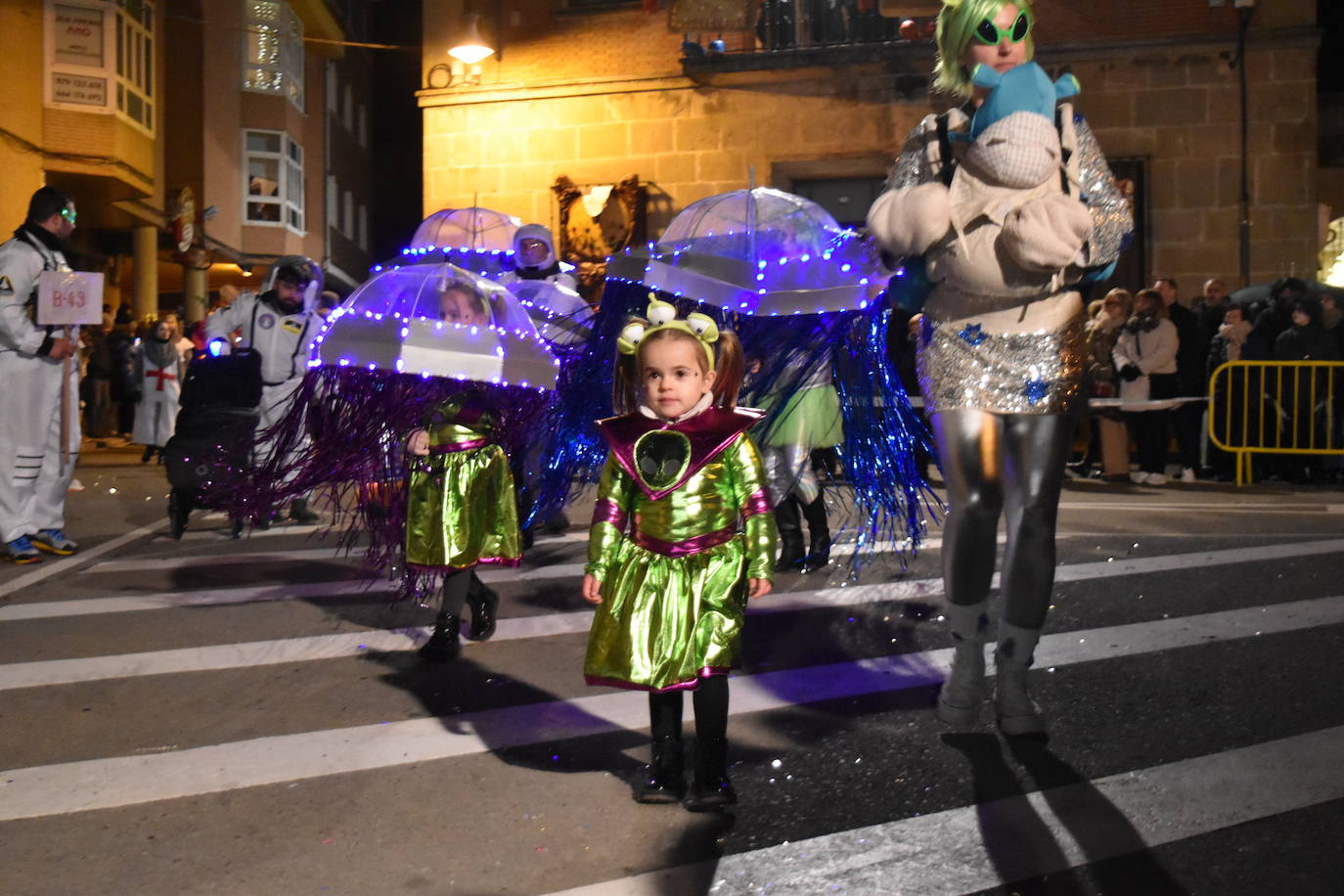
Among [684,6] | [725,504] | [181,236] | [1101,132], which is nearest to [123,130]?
Result: [181,236]

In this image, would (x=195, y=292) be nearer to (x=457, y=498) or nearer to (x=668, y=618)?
(x=457, y=498)

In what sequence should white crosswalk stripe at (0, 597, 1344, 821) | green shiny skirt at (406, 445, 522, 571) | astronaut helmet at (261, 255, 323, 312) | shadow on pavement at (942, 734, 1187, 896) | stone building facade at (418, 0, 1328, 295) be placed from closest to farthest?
shadow on pavement at (942, 734, 1187, 896) → white crosswalk stripe at (0, 597, 1344, 821) → green shiny skirt at (406, 445, 522, 571) → astronaut helmet at (261, 255, 323, 312) → stone building facade at (418, 0, 1328, 295)

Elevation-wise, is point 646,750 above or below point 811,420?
below

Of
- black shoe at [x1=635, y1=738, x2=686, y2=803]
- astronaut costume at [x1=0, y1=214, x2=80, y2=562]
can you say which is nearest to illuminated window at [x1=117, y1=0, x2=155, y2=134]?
astronaut costume at [x1=0, y1=214, x2=80, y2=562]

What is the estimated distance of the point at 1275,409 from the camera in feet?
40.4

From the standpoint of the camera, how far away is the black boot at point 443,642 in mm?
5434

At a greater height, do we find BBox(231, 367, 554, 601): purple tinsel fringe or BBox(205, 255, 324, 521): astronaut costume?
BBox(205, 255, 324, 521): astronaut costume

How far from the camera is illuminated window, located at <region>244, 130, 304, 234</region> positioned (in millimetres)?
34812

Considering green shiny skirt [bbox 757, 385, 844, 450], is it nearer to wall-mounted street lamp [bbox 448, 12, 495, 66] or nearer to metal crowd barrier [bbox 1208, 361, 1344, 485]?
metal crowd barrier [bbox 1208, 361, 1344, 485]

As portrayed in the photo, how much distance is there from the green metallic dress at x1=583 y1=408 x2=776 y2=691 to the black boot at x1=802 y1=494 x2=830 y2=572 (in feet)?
11.9

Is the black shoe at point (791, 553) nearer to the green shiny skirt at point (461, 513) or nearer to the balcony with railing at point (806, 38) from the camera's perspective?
the green shiny skirt at point (461, 513)

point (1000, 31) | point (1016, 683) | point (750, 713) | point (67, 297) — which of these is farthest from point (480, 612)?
point (67, 297)

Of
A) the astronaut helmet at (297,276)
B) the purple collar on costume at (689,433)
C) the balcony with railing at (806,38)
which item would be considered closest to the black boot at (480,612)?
the purple collar on costume at (689,433)

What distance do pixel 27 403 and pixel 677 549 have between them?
5880mm
